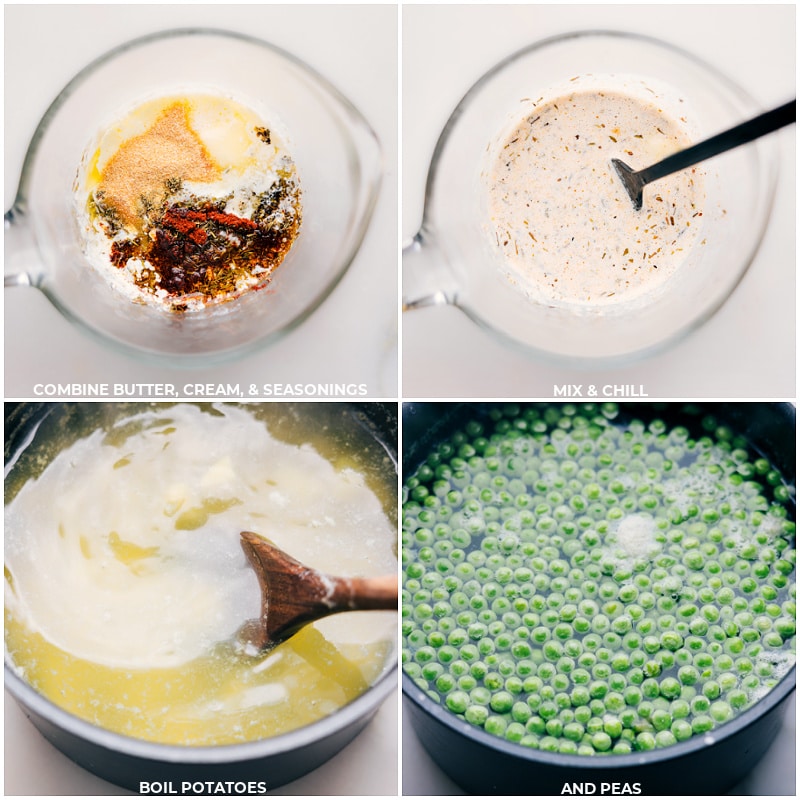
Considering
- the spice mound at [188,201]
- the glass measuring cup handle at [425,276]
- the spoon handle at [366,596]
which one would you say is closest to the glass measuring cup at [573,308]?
the glass measuring cup handle at [425,276]

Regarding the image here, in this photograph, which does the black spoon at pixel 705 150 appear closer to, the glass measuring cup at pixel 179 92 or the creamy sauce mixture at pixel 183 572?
the glass measuring cup at pixel 179 92

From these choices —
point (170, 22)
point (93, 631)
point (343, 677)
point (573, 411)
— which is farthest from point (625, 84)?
point (93, 631)

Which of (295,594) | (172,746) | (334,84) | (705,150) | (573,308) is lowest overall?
(172,746)

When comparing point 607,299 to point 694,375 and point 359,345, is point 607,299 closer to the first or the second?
point 694,375

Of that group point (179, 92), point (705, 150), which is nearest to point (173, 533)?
point (179, 92)

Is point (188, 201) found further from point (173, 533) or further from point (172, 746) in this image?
point (172, 746)

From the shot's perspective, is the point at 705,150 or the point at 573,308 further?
the point at 573,308
